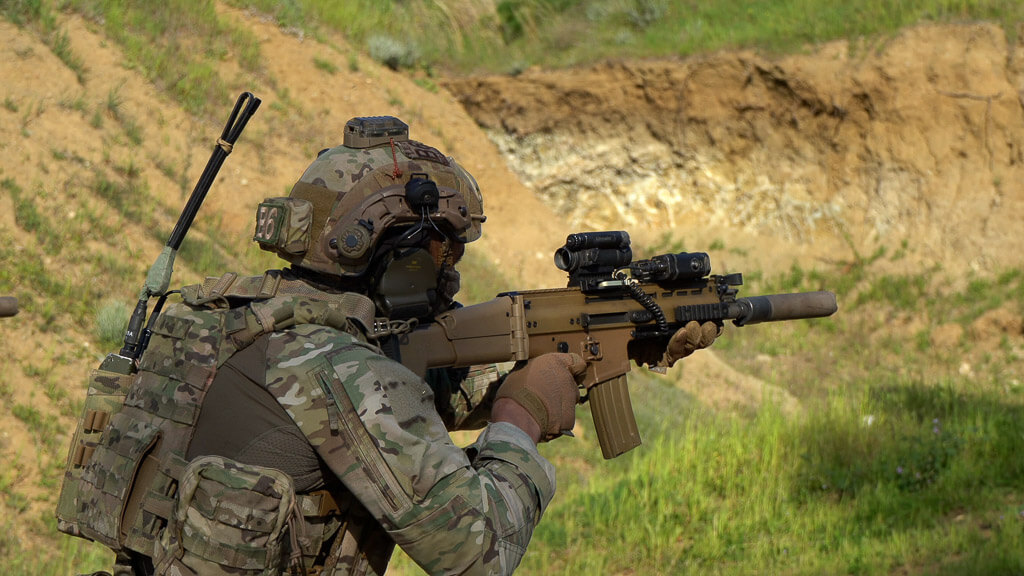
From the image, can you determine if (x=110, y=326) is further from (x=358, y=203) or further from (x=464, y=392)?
(x=358, y=203)

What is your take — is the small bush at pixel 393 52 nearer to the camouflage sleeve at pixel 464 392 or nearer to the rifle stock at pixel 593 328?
the rifle stock at pixel 593 328

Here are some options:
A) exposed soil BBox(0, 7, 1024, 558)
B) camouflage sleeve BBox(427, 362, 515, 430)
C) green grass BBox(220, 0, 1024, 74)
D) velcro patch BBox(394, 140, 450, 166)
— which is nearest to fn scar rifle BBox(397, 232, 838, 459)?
camouflage sleeve BBox(427, 362, 515, 430)

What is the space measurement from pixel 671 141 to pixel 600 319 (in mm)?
12628

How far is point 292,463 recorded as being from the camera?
2.66m

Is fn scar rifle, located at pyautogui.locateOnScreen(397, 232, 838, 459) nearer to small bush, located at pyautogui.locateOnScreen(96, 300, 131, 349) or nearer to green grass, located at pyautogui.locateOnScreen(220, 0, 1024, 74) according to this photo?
small bush, located at pyautogui.locateOnScreen(96, 300, 131, 349)

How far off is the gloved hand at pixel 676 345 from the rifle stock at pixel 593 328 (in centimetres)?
4

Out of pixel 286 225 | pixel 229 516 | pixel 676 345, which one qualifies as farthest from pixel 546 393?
pixel 676 345

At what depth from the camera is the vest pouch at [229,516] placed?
258 cm

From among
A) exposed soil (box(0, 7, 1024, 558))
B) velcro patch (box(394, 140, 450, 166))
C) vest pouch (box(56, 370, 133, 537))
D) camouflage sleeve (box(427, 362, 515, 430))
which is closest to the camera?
vest pouch (box(56, 370, 133, 537))

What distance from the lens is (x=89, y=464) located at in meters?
2.91

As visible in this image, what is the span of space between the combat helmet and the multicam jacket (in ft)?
0.61

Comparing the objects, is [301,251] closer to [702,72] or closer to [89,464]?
[89,464]

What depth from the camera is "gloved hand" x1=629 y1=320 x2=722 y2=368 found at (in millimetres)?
4348

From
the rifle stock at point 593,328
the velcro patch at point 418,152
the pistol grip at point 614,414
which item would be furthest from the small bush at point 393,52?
the velcro patch at point 418,152
